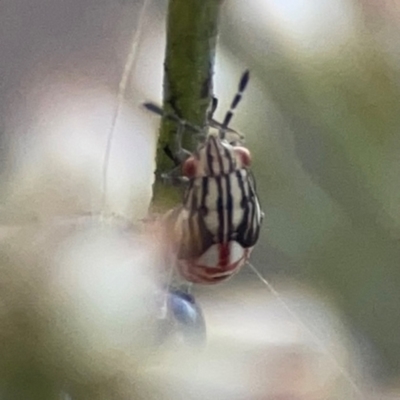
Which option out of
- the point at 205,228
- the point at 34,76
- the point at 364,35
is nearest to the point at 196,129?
the point at 205,228

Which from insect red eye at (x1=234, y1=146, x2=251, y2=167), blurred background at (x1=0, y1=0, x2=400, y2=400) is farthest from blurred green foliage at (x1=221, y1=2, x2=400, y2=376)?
insect red eye at (x1=234, y1=146, x2=251, y2=167)

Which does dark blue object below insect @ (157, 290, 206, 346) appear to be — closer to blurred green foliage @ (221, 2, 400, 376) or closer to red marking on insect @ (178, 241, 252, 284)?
red marking on insect @ (178, 241, 252, 284)

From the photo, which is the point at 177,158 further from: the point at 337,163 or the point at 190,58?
the point at 337,163

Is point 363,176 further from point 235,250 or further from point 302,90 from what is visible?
point 235,250

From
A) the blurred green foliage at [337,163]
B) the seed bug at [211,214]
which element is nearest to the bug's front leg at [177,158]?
the seed bug at [211,214]

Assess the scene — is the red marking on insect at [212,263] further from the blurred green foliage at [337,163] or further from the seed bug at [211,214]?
the blurred green foliage at [337,163]

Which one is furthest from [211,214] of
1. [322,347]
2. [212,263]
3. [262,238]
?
[262,238]

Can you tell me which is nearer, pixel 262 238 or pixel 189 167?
pixel 189 167
